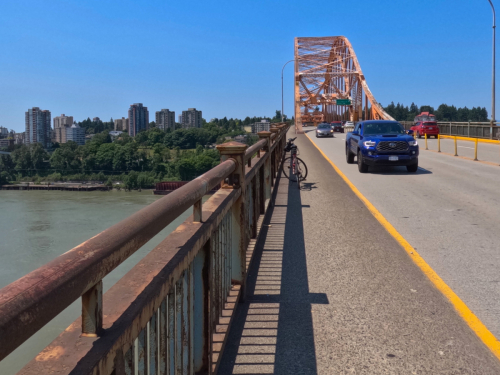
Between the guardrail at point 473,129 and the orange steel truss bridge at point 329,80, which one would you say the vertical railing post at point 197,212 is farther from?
the orange steel truss bridge at point 329,80

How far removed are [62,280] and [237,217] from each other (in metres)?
3.73

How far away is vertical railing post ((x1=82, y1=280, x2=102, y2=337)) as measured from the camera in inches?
61.1

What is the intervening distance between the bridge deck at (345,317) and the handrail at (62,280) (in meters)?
2.11

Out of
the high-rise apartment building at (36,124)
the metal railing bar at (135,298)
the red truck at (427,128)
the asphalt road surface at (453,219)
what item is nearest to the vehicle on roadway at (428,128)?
the red truck at (427,128)

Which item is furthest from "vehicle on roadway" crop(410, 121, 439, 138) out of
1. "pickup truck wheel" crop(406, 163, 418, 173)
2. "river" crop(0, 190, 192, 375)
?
"pickup truck wheel" crop(406, 163, 418, 173)

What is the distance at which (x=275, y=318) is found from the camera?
4.67 metres

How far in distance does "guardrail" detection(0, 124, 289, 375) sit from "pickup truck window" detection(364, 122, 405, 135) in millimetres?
15501

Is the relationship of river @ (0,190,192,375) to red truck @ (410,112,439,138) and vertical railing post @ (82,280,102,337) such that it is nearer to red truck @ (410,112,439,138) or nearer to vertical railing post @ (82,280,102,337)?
vertical railing post @ (82,280,102,337)

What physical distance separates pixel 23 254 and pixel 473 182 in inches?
528

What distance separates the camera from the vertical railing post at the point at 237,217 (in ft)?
16.2

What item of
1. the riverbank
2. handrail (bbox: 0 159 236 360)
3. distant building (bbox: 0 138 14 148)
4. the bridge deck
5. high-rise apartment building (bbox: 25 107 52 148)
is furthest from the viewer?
high-rise apartment building (bbox: 25 107 52 148)

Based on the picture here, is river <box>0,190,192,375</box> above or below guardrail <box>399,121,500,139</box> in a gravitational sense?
below

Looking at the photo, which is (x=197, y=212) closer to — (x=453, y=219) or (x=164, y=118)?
(x=453, y=219)

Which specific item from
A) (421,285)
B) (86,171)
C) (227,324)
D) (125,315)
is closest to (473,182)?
(421,285)
